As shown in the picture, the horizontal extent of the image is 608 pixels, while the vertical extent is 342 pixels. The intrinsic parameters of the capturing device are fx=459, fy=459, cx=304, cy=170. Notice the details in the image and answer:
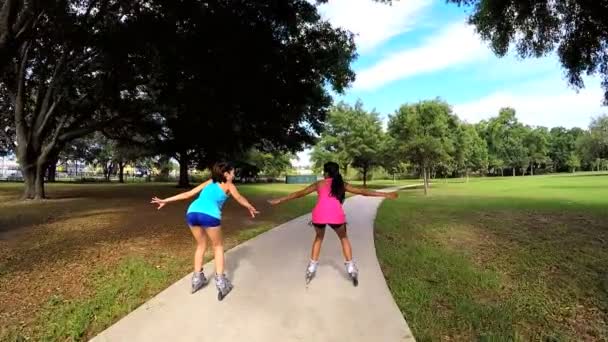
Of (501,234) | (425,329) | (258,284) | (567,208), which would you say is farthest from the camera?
(567,208)

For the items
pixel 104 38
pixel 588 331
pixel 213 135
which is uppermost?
pixel 104 38

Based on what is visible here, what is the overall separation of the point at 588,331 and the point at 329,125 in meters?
41.4

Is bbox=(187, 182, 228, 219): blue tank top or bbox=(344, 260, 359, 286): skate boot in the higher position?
bbox=(187, 182, 228, 219): blue tank top

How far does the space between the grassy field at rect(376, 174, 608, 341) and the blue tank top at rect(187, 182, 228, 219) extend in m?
2.63

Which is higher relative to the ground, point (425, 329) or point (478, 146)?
point (478, 146)

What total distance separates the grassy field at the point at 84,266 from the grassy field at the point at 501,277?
11.0 feet

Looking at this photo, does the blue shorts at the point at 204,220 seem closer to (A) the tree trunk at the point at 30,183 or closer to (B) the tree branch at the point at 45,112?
(B) the tree branch at the point at 45,112

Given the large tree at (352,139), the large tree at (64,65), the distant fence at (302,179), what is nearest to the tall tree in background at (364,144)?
the large tree at (352,139)

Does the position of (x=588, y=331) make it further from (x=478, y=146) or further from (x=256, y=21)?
(x=478, y=146)

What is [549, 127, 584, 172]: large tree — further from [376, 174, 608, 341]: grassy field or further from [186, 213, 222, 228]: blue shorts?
[186, 213, 222, 228]: blue shorts

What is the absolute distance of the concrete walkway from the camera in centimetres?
455

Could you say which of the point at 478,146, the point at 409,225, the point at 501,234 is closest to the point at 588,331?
the point at 501,234

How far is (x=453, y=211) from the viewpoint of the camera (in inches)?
666

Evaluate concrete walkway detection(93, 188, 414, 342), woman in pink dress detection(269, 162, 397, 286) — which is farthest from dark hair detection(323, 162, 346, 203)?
concrete walkway detection(93, 188, 414, 342)
